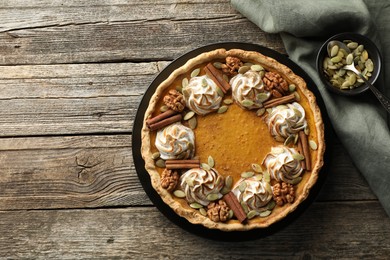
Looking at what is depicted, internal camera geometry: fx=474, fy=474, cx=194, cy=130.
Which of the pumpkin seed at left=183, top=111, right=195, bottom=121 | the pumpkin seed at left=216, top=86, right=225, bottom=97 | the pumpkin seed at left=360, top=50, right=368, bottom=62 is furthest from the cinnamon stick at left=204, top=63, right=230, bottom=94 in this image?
the pumpkin seed at left=360, top=50, right=368, bottom=62

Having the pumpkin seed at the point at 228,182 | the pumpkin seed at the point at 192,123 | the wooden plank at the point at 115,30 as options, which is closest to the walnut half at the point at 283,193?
the pumpkin seed at the point at 228,182

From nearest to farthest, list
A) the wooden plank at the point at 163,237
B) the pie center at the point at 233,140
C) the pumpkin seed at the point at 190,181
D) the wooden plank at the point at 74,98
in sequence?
the pumpkin seed at the point at 190,181 < the pie center at the point at 233,140 < the wooden plank at the point at 163,237 < the wooden plank at the point at 74,98

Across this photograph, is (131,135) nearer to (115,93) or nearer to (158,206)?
(115,93)

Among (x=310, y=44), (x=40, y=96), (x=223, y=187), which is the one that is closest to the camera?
(x=223, y=187)

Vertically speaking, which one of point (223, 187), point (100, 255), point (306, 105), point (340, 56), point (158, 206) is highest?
point (340, 56)

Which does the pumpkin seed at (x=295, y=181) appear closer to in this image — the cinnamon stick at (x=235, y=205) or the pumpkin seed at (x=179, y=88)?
the cinnamon stick at (x=235, y=205)

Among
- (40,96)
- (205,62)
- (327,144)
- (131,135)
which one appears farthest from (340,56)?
(40,96)
